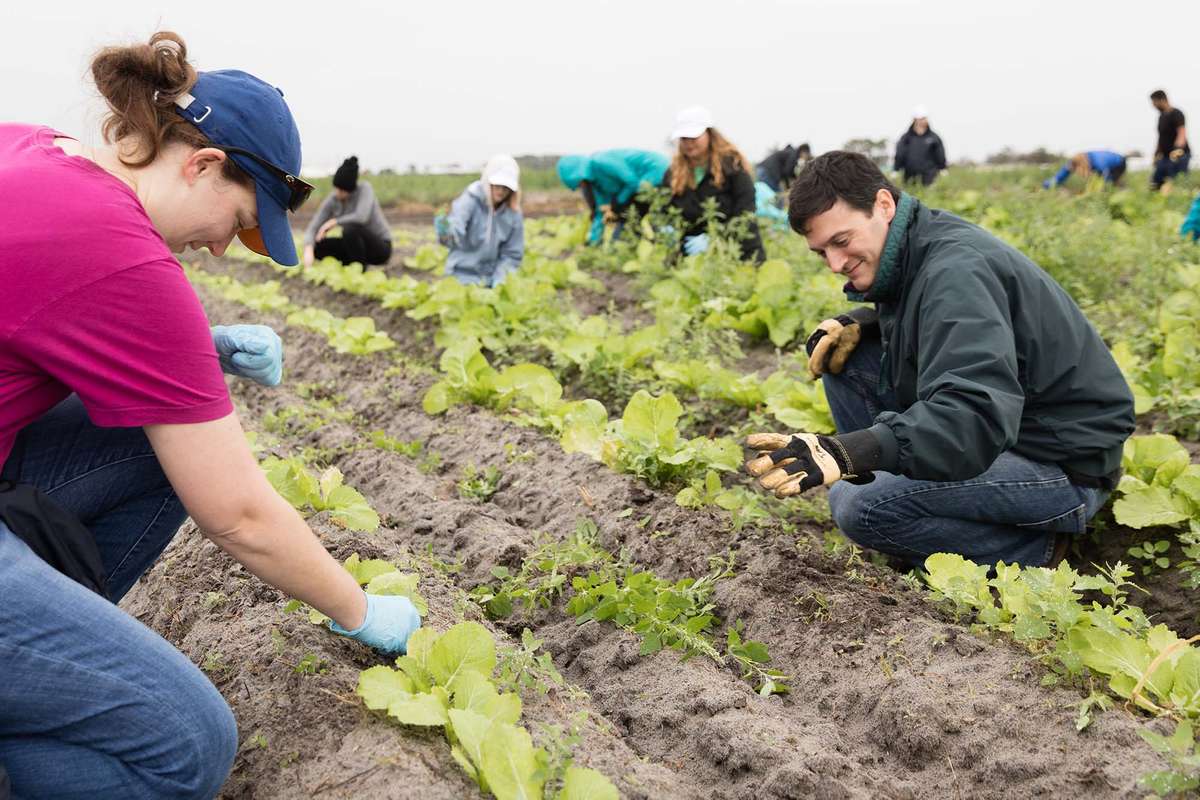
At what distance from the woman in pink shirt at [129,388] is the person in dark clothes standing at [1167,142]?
13.1 m

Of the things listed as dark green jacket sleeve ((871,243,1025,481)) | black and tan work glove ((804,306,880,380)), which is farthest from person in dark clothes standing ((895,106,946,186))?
dark green jacket sleeve ((871,243,1025,481))

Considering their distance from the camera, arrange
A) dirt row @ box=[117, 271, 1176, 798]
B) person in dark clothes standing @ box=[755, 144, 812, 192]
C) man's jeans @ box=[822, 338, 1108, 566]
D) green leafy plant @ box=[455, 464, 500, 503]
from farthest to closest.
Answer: person in dark clothes standing @ box=[755, 144, 812, 192], green leafy plant @ box=[455, 464, 500, 503], man's jeans @ box=[822, 338, 1108, 566], dirt row @ box=[117, 271, 1176, 798]

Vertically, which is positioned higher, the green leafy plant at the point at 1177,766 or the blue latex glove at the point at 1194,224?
the blue latex glove at the point at 1194,224

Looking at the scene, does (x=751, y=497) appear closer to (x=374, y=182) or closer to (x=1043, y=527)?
(x=1043, y=527)

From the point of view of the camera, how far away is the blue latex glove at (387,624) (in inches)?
80.5

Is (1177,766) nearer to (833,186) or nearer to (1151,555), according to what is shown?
(1151,555)

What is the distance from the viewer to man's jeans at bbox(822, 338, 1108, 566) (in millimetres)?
2875

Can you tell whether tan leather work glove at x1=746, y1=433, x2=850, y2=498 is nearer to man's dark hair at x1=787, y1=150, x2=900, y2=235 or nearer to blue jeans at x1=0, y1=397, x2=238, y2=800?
man's dark hair at x1=787, y1=150, x2=900, y2=235

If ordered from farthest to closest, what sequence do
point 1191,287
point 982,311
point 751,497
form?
point 1191,287
point 751,497
point 982,311

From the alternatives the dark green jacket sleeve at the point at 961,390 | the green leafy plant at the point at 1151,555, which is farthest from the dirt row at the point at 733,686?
the green leafy plant at the point at 1151,555

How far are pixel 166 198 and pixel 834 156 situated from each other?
1.85m

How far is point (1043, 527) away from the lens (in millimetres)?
2984

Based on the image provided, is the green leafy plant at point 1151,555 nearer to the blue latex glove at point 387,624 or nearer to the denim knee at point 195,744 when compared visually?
the blue latex glove at point 387,624

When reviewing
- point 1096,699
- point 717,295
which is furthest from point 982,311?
point 717,295
